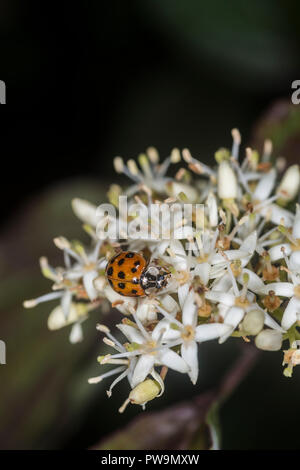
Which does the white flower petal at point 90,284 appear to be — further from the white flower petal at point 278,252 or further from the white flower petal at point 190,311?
the white flower petal at point 278,252

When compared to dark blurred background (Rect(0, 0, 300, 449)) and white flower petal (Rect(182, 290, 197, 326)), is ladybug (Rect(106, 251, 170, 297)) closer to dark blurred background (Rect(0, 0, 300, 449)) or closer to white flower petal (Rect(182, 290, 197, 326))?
white flower petal (Rect(182, 290, 197, 326))

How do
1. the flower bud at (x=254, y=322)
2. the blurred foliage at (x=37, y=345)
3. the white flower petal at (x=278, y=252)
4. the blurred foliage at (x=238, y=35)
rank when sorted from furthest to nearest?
the blurred foliage at (x=238, y=35)
the blurred foliage at (x=37, y=345)
the white flower petal at (x=278, y=252)
the flower bud at (x=254, y=322)

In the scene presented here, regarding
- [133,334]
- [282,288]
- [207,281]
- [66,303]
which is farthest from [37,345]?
[282,288]

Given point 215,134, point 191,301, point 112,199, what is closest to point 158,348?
point 191,301

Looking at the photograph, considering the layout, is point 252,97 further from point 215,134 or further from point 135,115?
point 135,115

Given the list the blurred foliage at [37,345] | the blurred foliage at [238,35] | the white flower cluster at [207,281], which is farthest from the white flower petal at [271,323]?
the blurred foliage at [238,35]

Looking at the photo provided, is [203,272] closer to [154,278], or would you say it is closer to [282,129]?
[154,278]
